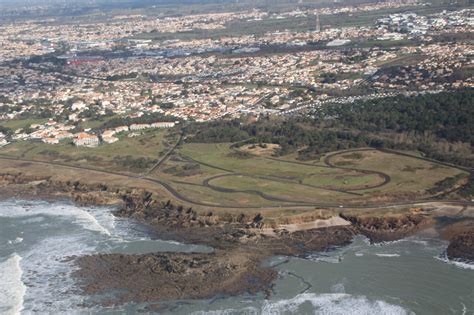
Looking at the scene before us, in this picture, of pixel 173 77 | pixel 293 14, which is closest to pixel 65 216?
pixel 173 77

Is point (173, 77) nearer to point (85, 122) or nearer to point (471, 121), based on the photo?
point (85, 122)

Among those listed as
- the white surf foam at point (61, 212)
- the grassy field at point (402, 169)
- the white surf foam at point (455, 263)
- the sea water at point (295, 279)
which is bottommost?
the white surf foam at point (61, 212)

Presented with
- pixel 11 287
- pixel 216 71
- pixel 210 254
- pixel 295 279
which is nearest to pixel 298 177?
pixel 210 254

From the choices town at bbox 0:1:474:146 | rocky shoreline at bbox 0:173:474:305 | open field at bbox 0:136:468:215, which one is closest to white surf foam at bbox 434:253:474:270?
rocky shoreline at bbox 0:173:474:305

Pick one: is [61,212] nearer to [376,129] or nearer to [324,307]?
[324,307]

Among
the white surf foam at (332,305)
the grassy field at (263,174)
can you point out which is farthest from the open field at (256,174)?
the white surf foam at (332,305)

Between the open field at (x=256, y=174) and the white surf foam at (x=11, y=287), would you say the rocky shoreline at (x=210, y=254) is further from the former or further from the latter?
the white surf foam at (x=11, y=287)
